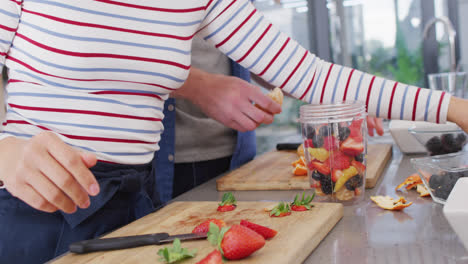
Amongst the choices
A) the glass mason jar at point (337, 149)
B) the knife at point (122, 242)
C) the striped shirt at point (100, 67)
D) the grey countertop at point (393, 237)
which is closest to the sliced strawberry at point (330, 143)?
the glass mason jar at point (337, 149)

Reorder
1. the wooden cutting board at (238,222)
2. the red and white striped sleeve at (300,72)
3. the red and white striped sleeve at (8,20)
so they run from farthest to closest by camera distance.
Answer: the red and white striped sleeve at (300,72)
the red and white striped sleeve at (8,20)
the wooden cutting board at (238,222)

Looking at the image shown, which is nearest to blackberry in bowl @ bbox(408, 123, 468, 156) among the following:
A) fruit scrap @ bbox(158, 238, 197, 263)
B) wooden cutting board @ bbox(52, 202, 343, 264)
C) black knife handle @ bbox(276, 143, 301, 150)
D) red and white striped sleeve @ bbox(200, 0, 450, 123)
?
red and white striped sleeve @ bbox(200, 0, 450, 123)

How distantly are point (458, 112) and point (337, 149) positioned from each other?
28cm

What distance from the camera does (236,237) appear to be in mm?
677

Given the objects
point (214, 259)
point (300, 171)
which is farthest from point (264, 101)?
point (214, 259)

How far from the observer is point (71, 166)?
0.69 metres

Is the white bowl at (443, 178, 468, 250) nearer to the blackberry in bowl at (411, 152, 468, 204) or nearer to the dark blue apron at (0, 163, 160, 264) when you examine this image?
the blackberry in bowl at (411, 152, 468, 204)

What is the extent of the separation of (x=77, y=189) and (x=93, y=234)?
277 mm

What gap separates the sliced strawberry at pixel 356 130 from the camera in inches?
39.7

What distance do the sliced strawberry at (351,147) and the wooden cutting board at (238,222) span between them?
12cm

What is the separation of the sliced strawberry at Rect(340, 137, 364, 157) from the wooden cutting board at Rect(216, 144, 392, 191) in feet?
0.55

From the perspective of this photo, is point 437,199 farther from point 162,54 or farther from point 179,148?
point 179,148

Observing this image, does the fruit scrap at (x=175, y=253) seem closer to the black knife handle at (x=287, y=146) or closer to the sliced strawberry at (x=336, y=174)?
the sliced strawberry at (x=336, y=174)

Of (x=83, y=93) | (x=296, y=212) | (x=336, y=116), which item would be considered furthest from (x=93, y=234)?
(x=336, y=116)
